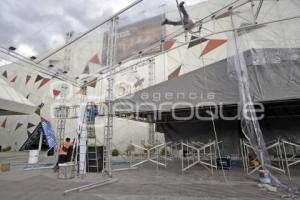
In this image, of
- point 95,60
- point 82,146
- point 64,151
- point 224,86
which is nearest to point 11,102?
point 95,60

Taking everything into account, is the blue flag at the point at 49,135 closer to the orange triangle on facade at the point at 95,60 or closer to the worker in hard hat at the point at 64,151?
the worker in hard hat at the point at 64,151

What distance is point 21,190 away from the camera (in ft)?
19.4

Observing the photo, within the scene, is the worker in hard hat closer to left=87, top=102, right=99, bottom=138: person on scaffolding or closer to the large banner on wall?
left=87, top=102, right=99, bottom=138: person on scaffolding

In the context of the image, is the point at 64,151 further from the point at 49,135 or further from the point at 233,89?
the point at 233,89

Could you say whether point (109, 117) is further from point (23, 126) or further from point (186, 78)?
point (23, 126)

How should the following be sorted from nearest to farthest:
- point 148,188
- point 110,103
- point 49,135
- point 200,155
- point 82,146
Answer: point 148,188 → point 110,103 → point 82,146 → point 200,155 → point 49,135

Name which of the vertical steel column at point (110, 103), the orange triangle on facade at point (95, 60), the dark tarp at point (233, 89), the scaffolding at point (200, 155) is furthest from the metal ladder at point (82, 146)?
the orange triangle on facade at point (95, 60)

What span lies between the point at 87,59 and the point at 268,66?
17.7m

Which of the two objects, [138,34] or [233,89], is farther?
[138,34]

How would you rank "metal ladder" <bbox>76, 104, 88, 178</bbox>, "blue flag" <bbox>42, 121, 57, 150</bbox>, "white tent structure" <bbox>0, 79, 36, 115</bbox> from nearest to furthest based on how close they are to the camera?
"metal ladder" <bbox>76, 104, 88, 178</bbox>, "blue flag" <bbox>42, 121, 57, 150</bbox>, "white tent structure" <bbox>0, 79, 36, 115</bbox>

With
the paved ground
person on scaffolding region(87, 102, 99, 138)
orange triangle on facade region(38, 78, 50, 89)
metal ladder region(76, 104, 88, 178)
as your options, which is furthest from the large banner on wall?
the paved ground

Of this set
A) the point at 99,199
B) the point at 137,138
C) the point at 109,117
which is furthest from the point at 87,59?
the point at 99,199

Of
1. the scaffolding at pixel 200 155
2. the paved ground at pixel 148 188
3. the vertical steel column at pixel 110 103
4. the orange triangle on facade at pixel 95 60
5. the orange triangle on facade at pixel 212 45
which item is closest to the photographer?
the paved ground at pixel 148 188

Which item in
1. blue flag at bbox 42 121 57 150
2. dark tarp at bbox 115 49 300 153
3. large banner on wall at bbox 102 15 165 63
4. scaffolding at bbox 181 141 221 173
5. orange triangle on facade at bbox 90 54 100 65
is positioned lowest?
scaffolding at bbox 181 141 221 173
